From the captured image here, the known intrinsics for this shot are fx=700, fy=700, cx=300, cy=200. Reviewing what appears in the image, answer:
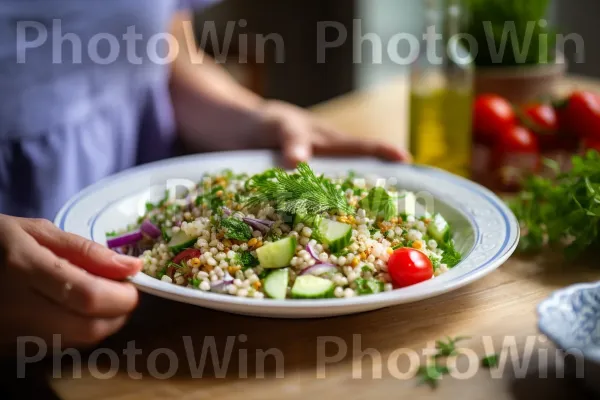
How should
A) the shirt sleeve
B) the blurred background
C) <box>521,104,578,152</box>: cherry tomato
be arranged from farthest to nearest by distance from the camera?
1. the blurred background
2. the shirt sleeve
3. <box>521,104,578,152</box>: cherry tomato

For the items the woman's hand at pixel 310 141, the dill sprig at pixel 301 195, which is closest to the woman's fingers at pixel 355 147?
the woman's hand at pixel 310 141

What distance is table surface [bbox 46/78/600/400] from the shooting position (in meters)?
0.82

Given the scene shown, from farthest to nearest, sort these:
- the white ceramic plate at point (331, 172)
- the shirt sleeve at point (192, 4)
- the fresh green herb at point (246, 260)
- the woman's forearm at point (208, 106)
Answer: the shirt sleeve at point (192, 4)
the woman's forearm at point (208, 106)
the fresh green herb at point (246, 260)
the white ceramic plate at point (331, 172)

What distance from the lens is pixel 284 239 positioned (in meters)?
0.96

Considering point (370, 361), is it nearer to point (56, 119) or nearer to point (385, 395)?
point (385, 395)

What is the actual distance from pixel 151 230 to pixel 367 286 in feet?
1.24

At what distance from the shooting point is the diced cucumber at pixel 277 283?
2.99 ft

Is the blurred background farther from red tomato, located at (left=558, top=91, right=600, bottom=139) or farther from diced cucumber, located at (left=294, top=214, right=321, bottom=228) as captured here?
diced cucumber, located at (left=294, top=214, right=321, bottom=228)

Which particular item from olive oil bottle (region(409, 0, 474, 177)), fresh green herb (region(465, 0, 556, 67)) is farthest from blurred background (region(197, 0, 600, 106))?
olive oil bottle (region(409, 0, 474, 177))

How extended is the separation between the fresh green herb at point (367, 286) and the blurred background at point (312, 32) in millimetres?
2975

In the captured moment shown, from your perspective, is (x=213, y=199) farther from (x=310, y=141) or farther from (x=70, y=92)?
(x=70, y=92)

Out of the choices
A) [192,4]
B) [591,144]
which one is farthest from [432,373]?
[192,4]

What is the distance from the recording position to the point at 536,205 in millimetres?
1238

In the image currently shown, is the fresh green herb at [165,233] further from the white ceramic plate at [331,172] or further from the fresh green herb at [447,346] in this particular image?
the fresh green herb at [447,346]
